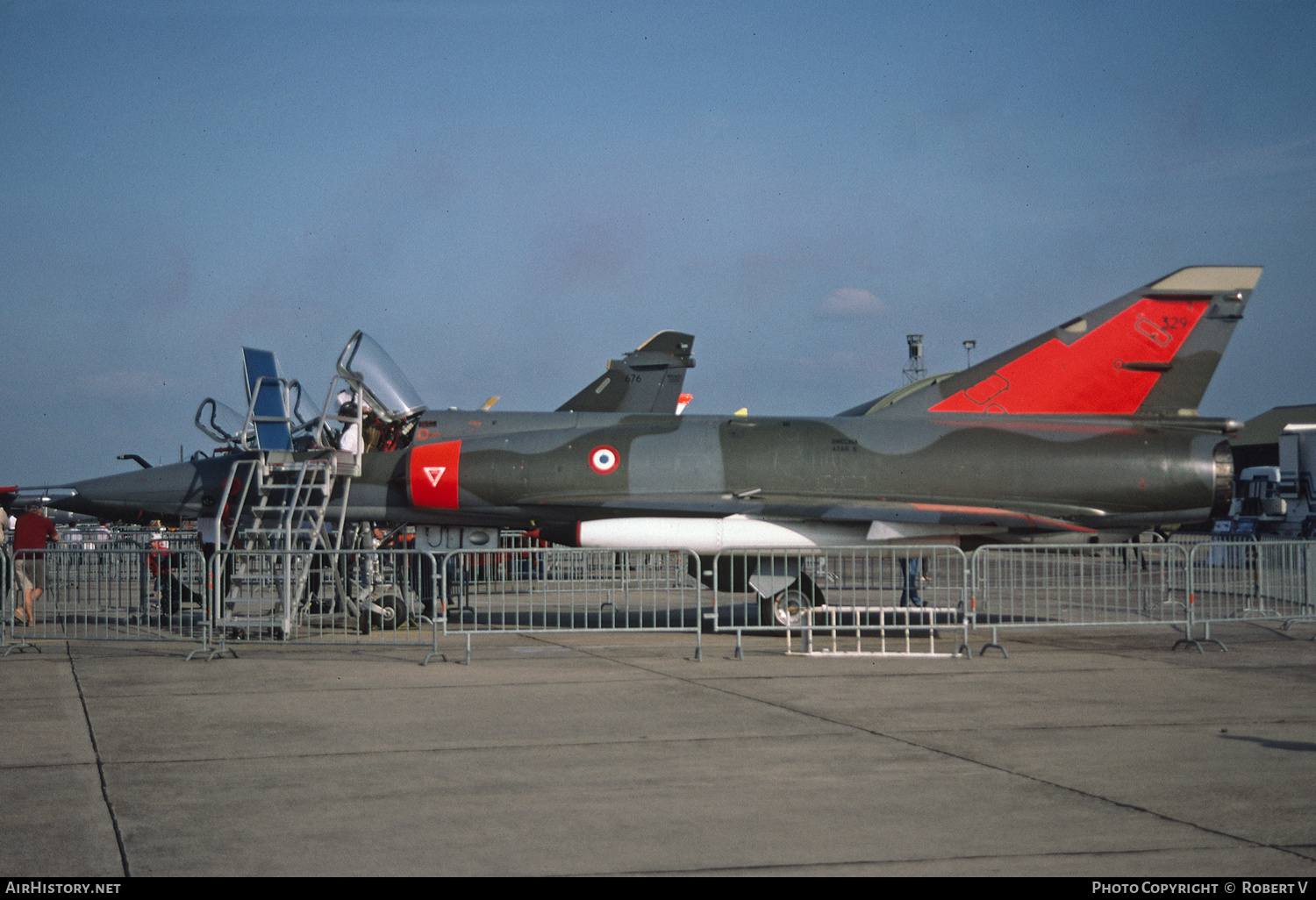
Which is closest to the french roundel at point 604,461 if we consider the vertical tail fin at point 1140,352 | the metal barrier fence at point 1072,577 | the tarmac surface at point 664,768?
the tarmac surface at point 664,768

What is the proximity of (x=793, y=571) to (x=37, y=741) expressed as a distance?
7.48 metres

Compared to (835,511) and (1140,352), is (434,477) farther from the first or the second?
(1140,352)

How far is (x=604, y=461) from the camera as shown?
12977 mm

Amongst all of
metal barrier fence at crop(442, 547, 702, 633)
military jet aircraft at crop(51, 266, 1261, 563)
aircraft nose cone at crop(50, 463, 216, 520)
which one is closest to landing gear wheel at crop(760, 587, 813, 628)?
military jet aircraft at crop(51, 266, 1261, 563)

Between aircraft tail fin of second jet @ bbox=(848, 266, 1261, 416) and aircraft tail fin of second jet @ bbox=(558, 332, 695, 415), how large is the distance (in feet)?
21.5

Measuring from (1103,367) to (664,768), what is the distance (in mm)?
9511

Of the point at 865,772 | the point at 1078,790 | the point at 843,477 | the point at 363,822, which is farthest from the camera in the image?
the point at 843,477

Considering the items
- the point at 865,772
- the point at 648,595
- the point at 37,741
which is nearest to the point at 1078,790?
the point at 865,772

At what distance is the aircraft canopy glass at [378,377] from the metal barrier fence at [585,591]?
1.95 metres

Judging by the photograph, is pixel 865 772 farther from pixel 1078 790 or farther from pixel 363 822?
pixel 363 822

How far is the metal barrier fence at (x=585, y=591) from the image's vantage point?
12.2 metres

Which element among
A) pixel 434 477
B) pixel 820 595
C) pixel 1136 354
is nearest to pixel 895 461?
pixel 820 595

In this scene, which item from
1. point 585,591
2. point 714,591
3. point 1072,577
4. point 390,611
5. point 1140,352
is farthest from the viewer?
point 1140,352

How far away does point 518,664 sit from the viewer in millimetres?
9812
